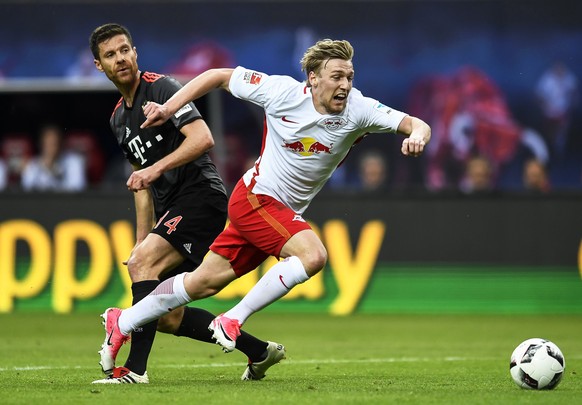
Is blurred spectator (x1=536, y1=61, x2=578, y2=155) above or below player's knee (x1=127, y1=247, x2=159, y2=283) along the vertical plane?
above

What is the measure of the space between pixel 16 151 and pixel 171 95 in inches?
398

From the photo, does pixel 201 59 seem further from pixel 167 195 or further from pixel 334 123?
pixel 334 123

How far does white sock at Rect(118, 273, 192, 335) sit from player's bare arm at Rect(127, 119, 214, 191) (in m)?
0.68

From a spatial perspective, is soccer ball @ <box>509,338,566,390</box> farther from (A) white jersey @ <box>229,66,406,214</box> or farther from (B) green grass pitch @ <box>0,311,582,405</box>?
(A) white jersey @ <box>229,66,406,214</box>

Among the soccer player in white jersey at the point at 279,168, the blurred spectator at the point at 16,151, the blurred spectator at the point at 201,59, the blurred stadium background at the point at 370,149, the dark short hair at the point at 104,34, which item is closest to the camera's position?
the soccer player in white jersey at the point at 279,168

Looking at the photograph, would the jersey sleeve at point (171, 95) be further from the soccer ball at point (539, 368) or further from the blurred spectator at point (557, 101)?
the blurred spectator at point (557, 101)

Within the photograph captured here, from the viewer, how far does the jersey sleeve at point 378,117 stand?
26.0 feet

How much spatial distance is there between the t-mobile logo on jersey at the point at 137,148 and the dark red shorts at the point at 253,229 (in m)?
0.78

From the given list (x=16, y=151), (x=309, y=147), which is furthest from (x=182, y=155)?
(x=16, y=151)

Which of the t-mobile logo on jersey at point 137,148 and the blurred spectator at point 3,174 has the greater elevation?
the t-mobile logo on jersey at point 137,148

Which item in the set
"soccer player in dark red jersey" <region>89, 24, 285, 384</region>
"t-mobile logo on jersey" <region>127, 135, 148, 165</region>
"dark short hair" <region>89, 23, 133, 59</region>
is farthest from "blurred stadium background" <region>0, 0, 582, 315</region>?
"dark short hair" <region>89, 23, 133, 59</region>

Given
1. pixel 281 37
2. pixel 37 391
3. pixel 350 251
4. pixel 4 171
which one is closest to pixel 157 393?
pixel 37 391

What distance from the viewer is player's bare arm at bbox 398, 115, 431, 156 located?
7418mm

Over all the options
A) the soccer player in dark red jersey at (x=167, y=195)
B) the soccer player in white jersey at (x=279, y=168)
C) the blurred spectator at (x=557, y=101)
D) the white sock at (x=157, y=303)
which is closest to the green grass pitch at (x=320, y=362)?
the soccer player in dark red jersey at (x=167, y=195)
